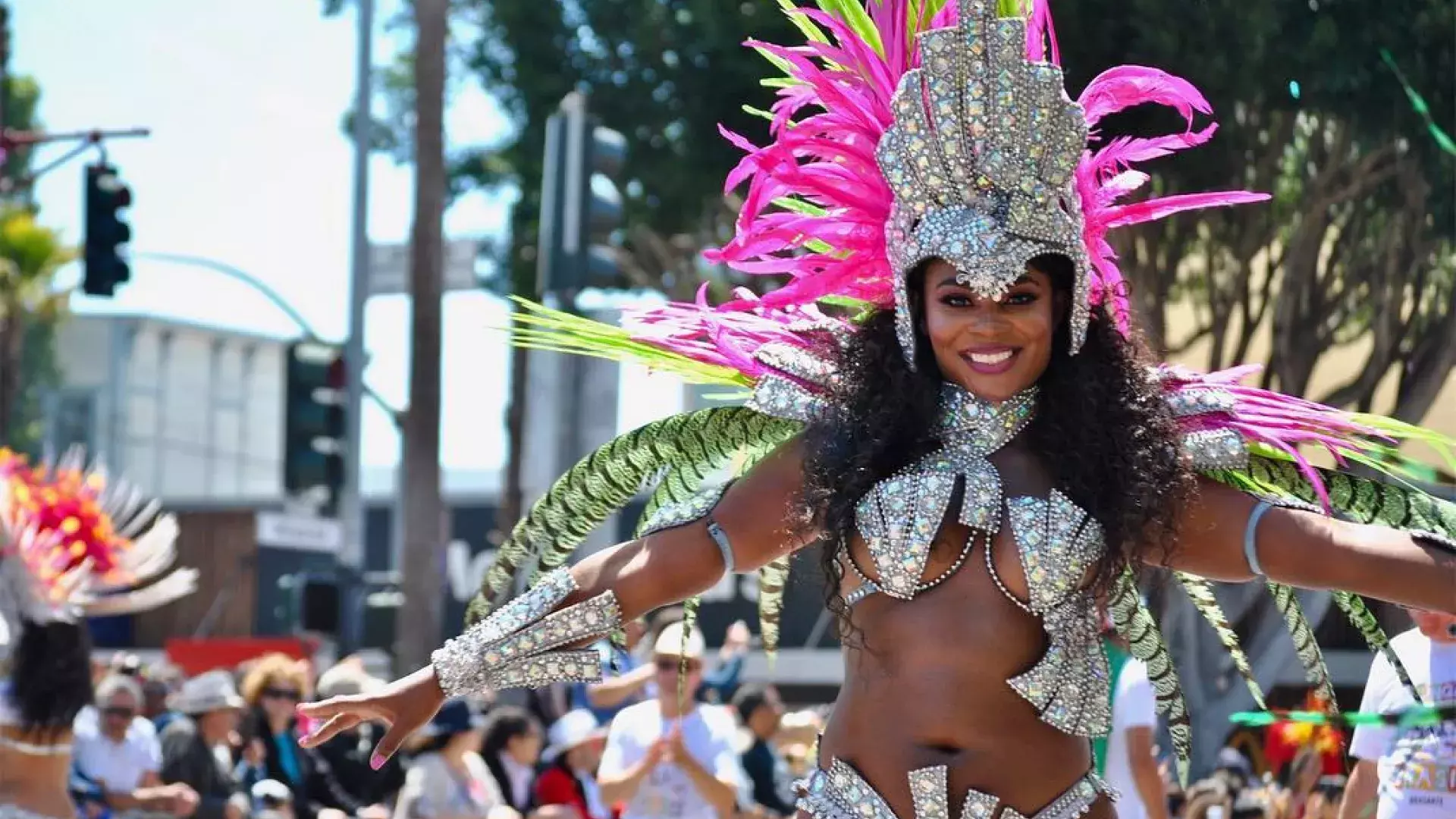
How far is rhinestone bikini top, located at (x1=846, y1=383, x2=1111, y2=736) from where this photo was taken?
12.9 ft

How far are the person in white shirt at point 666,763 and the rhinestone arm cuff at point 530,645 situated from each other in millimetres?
4189

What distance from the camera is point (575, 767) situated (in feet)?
30.8

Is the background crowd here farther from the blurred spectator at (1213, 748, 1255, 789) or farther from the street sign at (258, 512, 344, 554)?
the street sign at (258, 512, 344, 554)

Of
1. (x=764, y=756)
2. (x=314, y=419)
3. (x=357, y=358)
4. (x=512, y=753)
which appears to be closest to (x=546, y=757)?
(x=512, y=753)

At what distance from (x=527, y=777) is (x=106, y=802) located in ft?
6.90

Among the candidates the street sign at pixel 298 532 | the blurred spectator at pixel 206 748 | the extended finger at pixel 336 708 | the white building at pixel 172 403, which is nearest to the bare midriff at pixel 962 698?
the extended finger at pixel 336 708

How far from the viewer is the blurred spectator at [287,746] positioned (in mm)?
9375

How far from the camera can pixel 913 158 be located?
409 centimetres

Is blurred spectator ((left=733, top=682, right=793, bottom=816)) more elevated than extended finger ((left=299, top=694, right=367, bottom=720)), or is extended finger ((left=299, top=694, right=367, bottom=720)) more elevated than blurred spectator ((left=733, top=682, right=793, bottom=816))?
extended finger ((left=299, top=694, right=367, bottom=720))

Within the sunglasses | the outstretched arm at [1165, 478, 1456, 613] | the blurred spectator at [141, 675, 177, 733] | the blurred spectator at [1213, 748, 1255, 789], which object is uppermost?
the outstretched arm at [1165, 478, 1456, 613]

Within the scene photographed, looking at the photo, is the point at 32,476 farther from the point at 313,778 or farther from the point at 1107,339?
the point at 1107,339

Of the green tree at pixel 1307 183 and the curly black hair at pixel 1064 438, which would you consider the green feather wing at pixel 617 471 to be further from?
the green tree at pixel 1307 183

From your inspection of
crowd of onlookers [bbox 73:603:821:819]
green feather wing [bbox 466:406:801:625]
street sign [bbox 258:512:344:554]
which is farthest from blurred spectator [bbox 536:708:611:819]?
street sign [bbox 258:512:344:554]

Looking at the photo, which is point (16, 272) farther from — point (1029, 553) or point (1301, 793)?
point (1029, 553)
